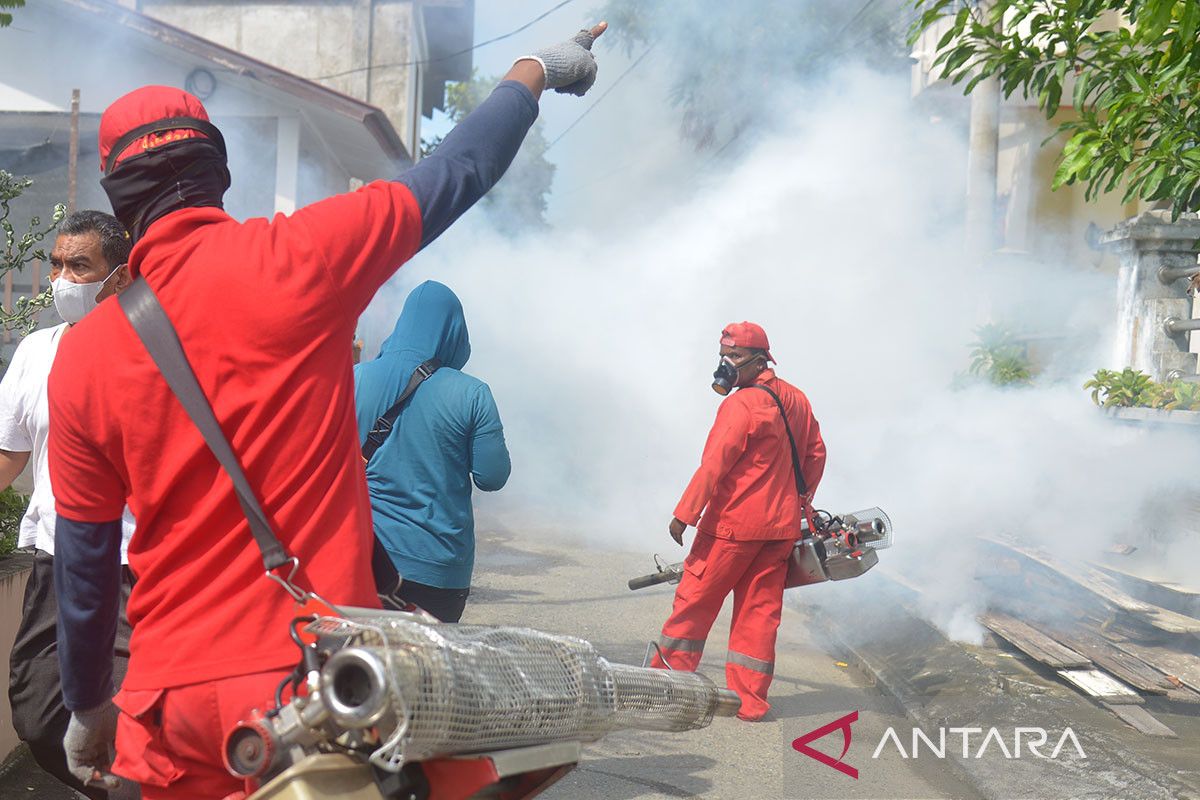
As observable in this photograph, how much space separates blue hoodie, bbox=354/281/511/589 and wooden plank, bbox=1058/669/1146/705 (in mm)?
3321

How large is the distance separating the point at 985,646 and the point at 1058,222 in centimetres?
1222

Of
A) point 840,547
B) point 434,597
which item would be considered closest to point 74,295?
point 434,597

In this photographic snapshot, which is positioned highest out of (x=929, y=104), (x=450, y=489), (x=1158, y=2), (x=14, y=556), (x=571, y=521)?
(x=929, y=104)

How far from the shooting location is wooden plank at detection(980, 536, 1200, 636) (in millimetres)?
6180

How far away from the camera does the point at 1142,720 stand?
17.5 feet

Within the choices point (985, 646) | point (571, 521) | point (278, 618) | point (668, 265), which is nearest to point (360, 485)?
point (278, 618)

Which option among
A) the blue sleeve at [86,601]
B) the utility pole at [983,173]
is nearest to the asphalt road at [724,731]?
the blue sleeve at [86,601]

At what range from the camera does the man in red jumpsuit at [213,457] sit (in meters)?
1.76

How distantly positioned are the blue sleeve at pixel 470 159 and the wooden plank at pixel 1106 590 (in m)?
5.32

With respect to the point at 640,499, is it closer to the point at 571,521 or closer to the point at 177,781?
the point at 571,521

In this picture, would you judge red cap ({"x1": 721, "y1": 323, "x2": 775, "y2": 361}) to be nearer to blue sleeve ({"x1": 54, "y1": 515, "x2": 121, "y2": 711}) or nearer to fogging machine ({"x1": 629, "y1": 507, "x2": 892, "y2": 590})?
fogging machine ({"x1": 629, "y1": 507, "x2": 892, "y2": 590})

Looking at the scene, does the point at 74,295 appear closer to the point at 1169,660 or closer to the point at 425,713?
the point at 425,713

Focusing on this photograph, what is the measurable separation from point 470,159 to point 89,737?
116 centimetres

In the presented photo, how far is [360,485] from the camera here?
6.29ft
